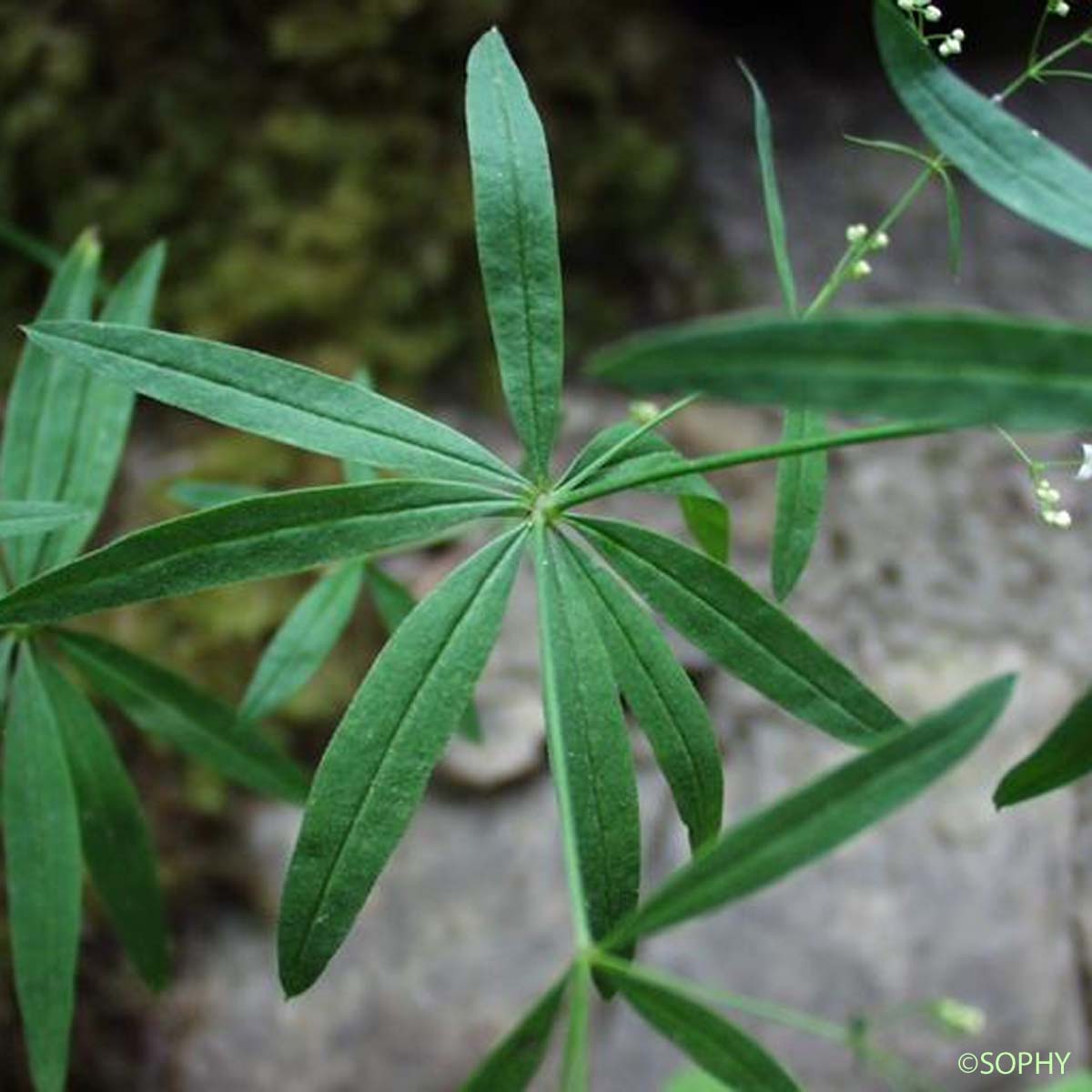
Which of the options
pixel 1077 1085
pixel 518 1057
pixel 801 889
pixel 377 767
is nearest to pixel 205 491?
pixel 377 767

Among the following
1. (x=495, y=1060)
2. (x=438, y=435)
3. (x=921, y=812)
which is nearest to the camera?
(x=495, y=1060)

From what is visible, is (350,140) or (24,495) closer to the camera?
(24,495)

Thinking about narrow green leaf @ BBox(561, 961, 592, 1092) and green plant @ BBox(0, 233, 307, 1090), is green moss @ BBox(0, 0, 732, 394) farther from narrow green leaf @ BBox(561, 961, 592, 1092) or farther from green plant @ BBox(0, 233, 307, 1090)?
narrow green leaf @ BBox(561, 961, 592, 1092)

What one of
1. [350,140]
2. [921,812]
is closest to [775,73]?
[350,140]

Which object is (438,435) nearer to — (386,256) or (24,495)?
(24,495)

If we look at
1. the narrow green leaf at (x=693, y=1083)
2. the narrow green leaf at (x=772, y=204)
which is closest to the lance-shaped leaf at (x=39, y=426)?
the narrow green leaf at (x=772, y=204)

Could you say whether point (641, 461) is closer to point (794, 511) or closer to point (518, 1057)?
point (794, 511)
